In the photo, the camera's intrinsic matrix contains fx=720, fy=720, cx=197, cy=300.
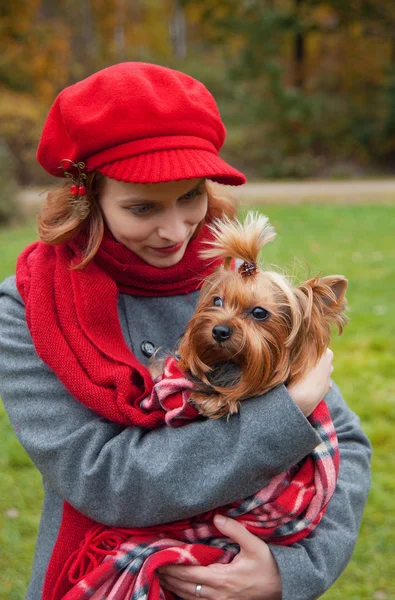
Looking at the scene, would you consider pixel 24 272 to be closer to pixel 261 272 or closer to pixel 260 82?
pixel 261 272

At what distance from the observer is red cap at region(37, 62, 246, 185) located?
209cm

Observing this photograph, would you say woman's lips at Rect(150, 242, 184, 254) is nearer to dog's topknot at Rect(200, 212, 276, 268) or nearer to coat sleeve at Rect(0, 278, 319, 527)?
dog's topknot at Rect(200, 212, 276, 268)

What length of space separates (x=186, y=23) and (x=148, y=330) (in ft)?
137

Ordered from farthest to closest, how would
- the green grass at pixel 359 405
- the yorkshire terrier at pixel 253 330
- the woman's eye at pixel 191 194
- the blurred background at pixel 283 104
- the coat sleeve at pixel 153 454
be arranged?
the blurred background at pixel 283 104 < the green grass at pixel 359 405 < the woman's eye at pixel 191 194 < the yorkshire terrier at pixel 253 330 < the coat sleeve at pixel 153 454

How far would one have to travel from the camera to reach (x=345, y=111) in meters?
23.7

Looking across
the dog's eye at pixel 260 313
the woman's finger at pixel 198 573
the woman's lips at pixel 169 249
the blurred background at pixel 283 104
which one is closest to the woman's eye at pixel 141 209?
the woman's lips at pixel 169 249

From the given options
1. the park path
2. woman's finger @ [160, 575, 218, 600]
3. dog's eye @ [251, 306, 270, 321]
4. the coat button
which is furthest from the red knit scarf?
the park path

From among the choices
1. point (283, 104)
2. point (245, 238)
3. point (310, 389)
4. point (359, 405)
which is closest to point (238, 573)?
point (310, 389)

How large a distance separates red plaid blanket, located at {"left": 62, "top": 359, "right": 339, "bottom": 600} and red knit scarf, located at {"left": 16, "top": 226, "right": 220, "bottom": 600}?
0.24 feet

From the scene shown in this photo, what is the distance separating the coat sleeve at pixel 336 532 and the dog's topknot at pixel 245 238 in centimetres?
58

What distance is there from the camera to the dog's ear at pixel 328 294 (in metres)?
2.06

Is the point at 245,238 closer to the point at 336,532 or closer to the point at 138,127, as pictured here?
the point at 138,127

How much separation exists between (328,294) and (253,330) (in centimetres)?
24

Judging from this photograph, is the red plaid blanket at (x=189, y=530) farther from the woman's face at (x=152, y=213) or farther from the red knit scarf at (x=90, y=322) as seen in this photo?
the woman's face at (x=152, y=213)
